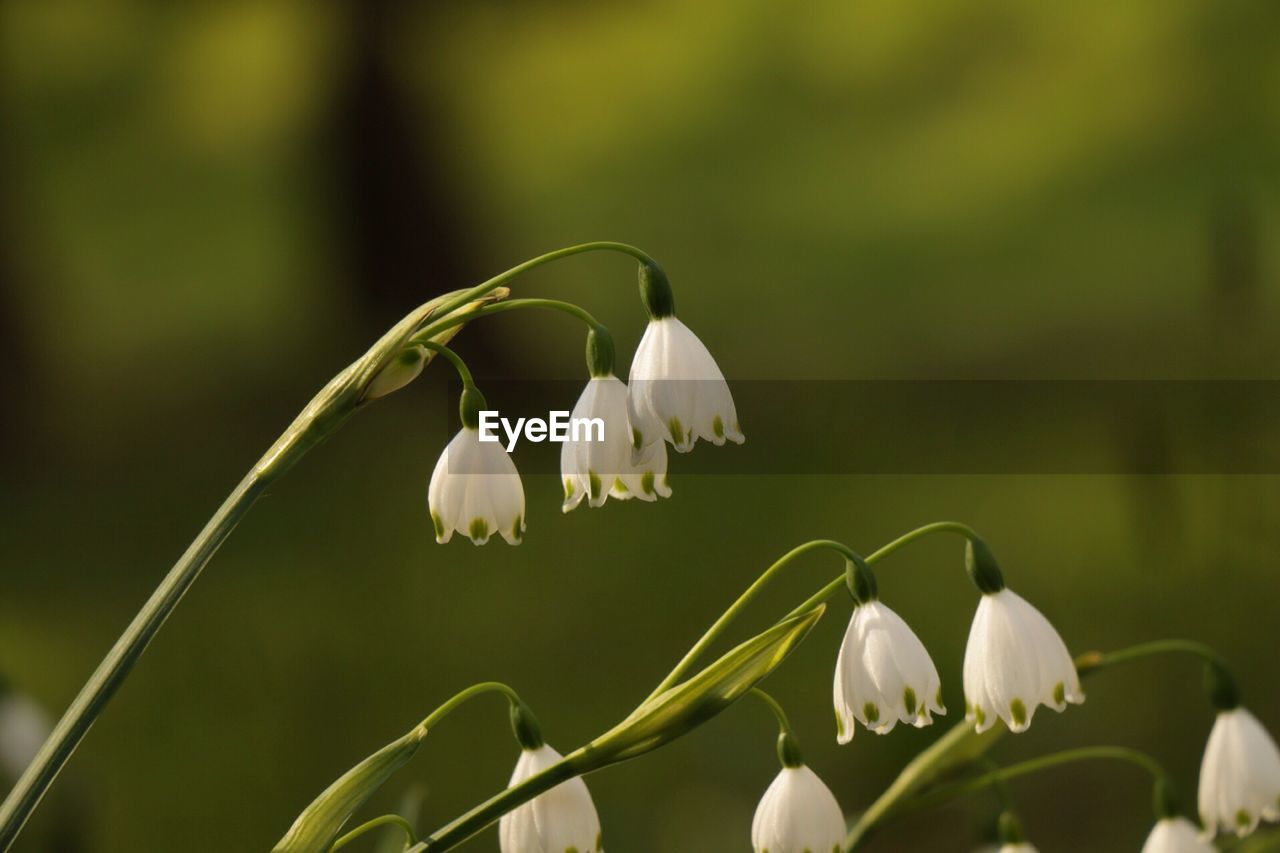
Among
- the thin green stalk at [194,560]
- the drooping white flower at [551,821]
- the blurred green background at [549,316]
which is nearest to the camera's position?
the thin green stalk at [194,560]

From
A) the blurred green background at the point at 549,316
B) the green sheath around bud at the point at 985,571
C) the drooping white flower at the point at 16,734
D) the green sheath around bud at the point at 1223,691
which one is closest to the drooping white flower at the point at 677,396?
the green sheath around bud at the point at 985,571

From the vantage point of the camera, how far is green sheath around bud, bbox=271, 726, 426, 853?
462 millimetres

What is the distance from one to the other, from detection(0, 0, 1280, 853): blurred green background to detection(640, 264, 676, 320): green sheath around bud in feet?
3.52

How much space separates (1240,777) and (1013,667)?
204mm

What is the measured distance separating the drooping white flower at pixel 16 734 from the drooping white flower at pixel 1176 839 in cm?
67

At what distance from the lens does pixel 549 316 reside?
5.30ft

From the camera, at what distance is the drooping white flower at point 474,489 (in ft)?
1.73

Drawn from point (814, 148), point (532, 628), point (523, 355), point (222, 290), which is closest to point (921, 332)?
point (814, 148)

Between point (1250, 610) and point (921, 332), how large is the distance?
1.83 feet

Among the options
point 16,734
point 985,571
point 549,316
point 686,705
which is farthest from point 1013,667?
point 549,316

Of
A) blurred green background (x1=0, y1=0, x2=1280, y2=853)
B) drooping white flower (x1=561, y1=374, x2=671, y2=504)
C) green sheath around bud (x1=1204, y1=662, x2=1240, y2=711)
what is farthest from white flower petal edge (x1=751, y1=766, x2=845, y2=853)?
blurred green background (x1=0, y1=0, x2=1280, y2=853)

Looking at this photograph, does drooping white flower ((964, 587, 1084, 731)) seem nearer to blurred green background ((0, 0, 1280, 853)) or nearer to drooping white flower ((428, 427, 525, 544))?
drooping white flower ((428, 427, 525, 544))

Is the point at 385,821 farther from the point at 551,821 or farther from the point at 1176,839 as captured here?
the point at 1176,839

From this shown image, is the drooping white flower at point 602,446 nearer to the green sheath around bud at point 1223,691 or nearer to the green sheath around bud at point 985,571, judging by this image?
the green sheath around bud at point 985,571
